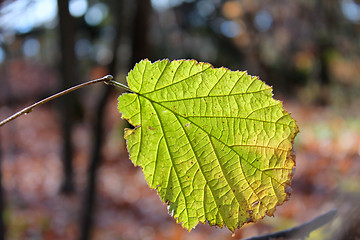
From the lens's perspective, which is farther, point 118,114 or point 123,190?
point 118,114

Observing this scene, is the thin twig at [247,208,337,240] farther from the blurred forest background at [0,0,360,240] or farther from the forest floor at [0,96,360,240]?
the forest floor at [0,96,360,240]

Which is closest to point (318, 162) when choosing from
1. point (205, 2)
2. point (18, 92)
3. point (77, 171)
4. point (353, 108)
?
point (353, 108)

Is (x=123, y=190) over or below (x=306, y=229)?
over

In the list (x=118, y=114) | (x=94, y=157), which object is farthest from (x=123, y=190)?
(x=94, y=157)

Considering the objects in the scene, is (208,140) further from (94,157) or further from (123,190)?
(123,190)

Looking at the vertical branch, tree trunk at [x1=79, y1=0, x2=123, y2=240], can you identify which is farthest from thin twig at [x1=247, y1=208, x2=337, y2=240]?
tree trunk at [x1=79, y1=0, x2=123, y2=240]

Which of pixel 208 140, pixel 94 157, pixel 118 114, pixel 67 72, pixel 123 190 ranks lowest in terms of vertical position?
pixel 208 140
